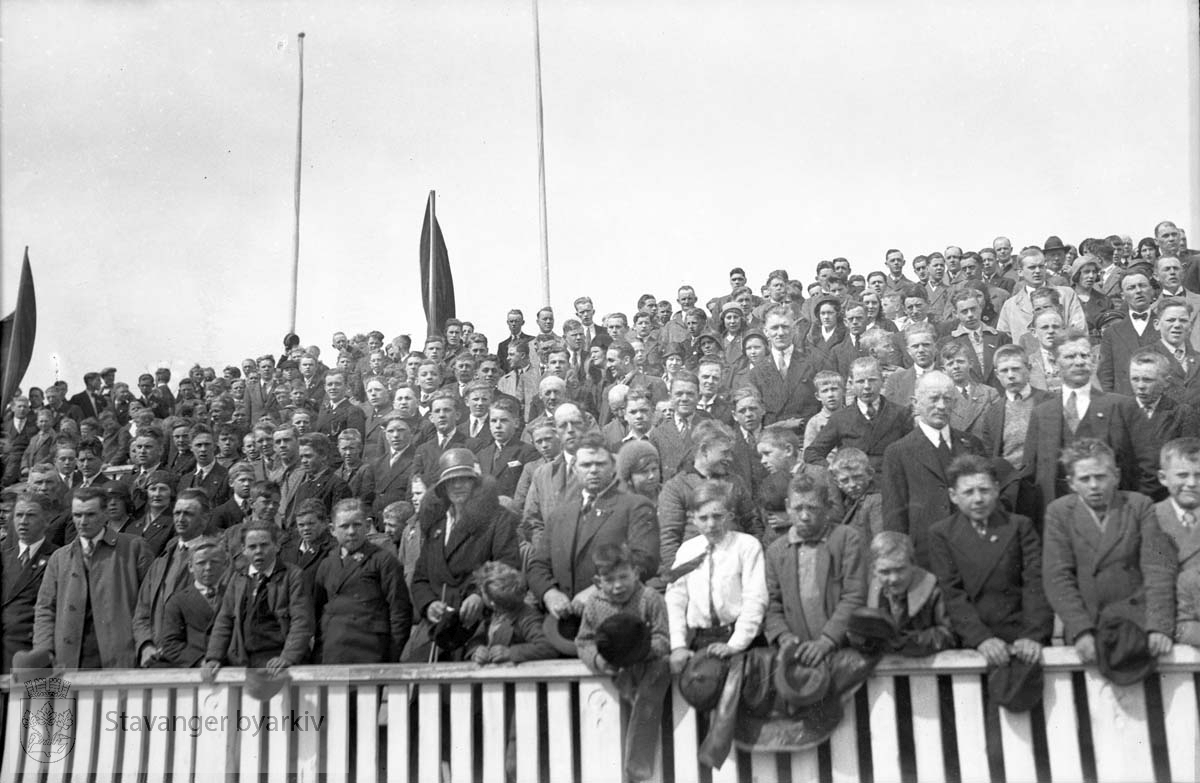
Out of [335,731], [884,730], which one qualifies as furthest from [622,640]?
[335,731]

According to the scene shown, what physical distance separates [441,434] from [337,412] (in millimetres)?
1738

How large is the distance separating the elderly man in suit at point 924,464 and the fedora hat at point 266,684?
3.17 m

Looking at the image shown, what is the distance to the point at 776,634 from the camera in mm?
→ 4426

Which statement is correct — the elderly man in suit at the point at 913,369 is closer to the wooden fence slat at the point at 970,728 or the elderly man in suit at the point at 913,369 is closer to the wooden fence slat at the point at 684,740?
the wooden fence slat at the point at 970,728

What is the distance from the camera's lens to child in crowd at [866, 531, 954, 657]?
13.9 feet

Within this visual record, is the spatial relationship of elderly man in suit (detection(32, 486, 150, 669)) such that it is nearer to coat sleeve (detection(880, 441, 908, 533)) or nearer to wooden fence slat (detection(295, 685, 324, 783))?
wooden fence slat (detection(295, 685, 324, 783))

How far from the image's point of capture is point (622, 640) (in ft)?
14.3

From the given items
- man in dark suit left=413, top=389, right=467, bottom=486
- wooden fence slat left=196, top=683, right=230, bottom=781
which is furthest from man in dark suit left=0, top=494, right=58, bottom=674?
man in dark suit left=413, top=389, right=467, bottom=486

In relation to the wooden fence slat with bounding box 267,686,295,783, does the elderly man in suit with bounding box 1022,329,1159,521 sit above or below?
above

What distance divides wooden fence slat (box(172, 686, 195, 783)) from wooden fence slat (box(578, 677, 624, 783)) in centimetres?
181

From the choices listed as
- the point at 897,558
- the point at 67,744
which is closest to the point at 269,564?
the point at 67,744

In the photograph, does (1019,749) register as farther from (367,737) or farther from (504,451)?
(504,451)

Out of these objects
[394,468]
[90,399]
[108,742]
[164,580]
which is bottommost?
[108,742]

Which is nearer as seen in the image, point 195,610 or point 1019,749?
point 1019,749
